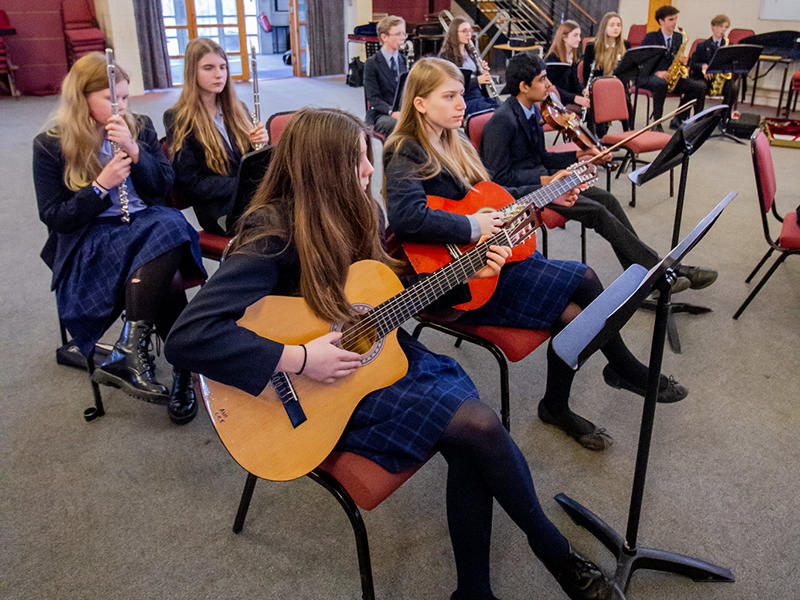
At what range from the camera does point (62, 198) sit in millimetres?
2078

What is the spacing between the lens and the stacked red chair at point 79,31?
829 cm

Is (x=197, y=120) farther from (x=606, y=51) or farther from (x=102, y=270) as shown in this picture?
(x=606, y=51)

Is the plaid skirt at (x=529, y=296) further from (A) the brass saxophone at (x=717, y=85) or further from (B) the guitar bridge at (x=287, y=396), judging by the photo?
(A) the brass saxophone at (x=717, y=85)

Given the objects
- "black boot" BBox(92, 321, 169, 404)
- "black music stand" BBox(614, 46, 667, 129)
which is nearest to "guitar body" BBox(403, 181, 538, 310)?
"black boot" BBox(92, 321, 169, 404)

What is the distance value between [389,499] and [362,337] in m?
0.67

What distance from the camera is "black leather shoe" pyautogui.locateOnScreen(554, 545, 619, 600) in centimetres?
141

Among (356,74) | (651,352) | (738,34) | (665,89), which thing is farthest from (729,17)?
(651,352)

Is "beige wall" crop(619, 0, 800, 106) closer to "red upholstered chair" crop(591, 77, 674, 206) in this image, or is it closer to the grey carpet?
"red upholstered chair" crop(591, 77, 674, 206)

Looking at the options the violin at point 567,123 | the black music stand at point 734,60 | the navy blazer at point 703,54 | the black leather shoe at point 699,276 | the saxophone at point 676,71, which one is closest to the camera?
the violin at point 567,123

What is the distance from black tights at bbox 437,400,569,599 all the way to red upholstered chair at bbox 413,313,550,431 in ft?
1.52

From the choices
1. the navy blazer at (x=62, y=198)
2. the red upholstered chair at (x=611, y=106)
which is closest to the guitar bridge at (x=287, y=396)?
the navy blazer at (x=62, y=198)

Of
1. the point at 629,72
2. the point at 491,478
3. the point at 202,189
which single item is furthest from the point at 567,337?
the point at 629,72

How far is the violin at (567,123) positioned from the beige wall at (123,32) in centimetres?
707

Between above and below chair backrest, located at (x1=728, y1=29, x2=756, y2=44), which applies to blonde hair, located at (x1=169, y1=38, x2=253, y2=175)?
below
